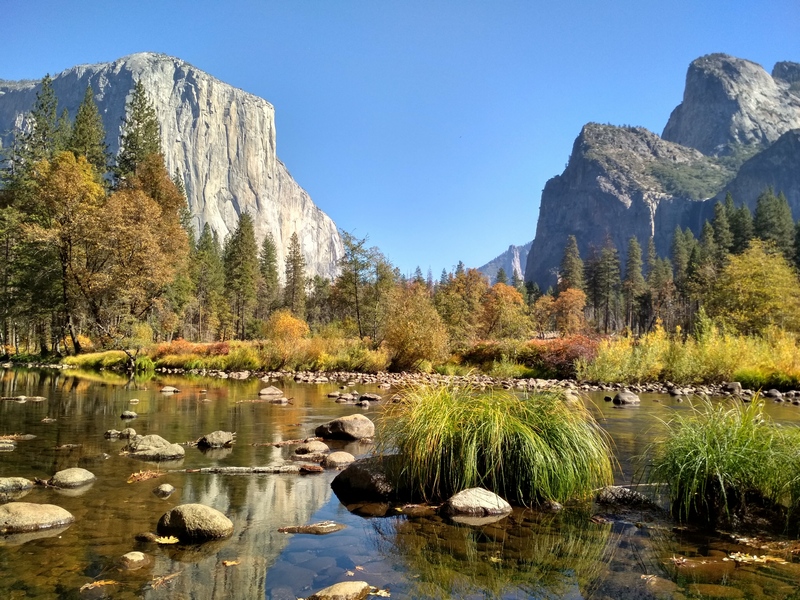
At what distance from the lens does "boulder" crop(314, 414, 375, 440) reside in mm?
10234

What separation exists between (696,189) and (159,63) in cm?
20122

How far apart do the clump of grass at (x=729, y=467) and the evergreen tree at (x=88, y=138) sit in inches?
1843

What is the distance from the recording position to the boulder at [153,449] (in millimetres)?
8234

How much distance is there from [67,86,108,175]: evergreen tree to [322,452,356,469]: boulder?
42614 mm

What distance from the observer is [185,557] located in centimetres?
449

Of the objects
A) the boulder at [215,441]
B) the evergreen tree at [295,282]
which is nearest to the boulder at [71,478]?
the boulder at [215,441]

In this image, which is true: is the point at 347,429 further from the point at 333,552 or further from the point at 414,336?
the point at 414,336

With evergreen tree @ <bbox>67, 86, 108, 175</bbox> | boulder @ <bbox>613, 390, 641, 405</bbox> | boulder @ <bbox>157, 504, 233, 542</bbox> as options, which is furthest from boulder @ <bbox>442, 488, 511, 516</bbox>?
evergreen tree @ <bbox>67, 86, 108, 175</bbox>

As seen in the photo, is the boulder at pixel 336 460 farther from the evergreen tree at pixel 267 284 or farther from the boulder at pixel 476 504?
the evergreen tree at pixel 267 284

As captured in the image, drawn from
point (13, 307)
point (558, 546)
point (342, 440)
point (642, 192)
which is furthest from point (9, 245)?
point (642, 192)

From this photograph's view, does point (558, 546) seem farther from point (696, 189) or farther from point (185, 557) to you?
point (696, 189)

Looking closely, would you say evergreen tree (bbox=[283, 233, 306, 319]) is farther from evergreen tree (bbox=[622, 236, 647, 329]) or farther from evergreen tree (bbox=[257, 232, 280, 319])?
evergreen tree (bbox=[622, 236, 647, 329])

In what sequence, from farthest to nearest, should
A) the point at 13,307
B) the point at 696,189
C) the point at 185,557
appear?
the point at 696,189 < the point at 13,307 < the point at 185,557

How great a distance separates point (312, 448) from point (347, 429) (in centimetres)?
141
